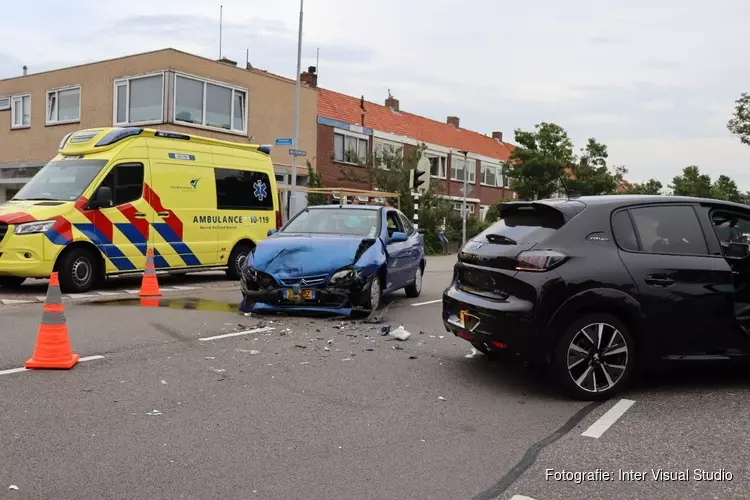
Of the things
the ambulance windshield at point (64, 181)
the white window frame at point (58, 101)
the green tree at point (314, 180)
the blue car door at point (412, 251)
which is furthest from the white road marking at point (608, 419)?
the white window frame at point (58, 101)

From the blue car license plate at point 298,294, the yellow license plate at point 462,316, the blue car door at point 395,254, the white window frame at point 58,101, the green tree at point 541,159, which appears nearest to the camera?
the yellow license plate at point 462,316

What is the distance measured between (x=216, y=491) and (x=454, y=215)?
27.8 meters

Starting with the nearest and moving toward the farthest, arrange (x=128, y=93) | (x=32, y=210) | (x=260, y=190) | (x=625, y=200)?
(x=625, y=200) → (x=32, y=210) → (x=260, y=190) → (x=128, y=93)

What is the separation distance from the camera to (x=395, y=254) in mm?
10242

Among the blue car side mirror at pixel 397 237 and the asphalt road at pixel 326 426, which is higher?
the blue car side mirror at pixel 397 237

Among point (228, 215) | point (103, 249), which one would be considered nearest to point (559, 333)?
point (103, 249)

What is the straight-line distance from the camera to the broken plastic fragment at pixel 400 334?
25.4 ft

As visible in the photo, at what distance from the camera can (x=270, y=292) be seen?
866cm

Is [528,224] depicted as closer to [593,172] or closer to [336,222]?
[336,222]

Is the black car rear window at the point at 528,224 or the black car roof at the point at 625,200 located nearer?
the black car rear window at the point at 528,224

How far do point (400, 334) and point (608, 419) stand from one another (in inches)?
126

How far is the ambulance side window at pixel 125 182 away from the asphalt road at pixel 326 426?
487 cm

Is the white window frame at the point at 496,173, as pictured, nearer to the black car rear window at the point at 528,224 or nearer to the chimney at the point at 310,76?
the chimney at the point at 310,76

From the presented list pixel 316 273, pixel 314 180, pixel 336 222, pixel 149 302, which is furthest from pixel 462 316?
pixel 314 180
